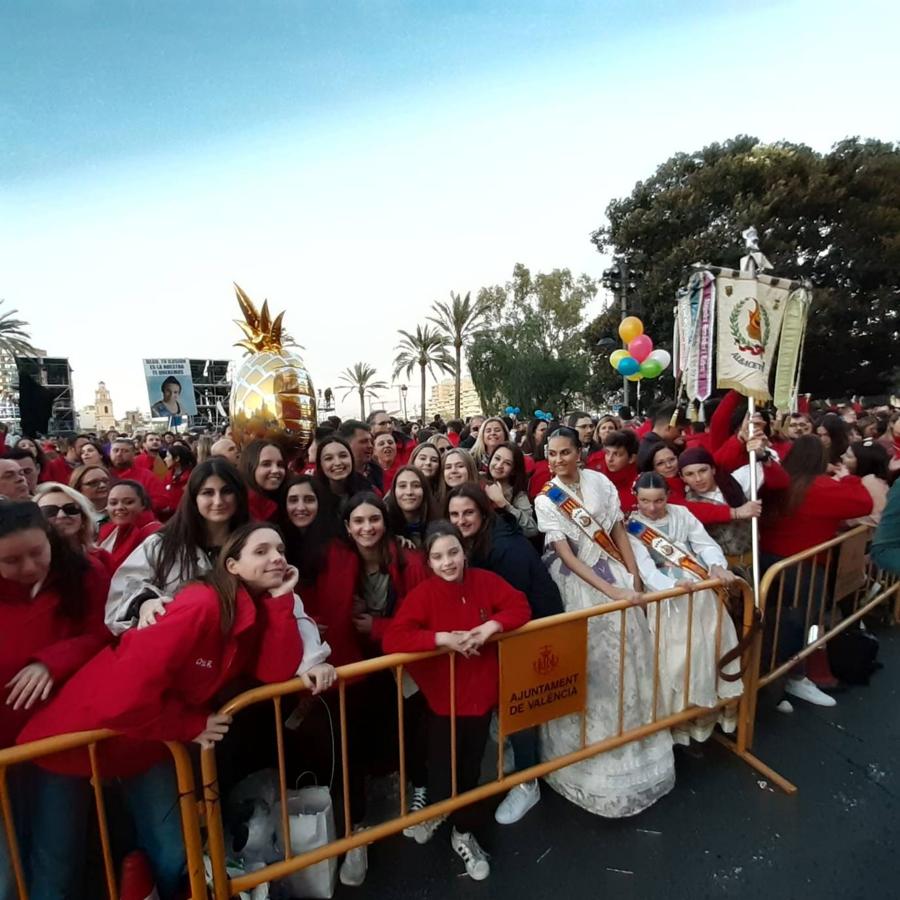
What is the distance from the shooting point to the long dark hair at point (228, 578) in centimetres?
189

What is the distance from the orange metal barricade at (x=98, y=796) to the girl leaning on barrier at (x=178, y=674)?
0.05 meters

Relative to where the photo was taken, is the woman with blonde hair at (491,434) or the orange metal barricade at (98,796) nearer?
the orange metal barricade at (98,796)

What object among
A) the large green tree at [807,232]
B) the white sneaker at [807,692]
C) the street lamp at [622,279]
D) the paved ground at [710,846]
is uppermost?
the large green tree at [807,232]

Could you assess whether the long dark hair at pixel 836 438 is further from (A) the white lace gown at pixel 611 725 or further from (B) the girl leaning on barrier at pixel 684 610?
Result: (A) the white lace gown at pixel 611 725

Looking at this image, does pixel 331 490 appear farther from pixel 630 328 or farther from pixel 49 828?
pixel 630 328

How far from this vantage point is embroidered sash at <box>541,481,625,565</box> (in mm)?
3018

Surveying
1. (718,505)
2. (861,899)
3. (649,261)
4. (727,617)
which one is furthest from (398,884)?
(649,261)

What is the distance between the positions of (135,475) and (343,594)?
3.62 m

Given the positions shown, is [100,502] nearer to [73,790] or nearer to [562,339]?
[73,790]

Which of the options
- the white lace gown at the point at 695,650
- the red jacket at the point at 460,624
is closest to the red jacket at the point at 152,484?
the red jacket at the point at 460,624

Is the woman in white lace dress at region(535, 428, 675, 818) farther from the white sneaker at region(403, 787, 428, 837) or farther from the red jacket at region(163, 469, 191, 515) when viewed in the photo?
the red jacket at region(163, 469, 191, 515)

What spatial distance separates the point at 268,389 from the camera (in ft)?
13.0

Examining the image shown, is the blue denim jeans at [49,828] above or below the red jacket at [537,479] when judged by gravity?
below

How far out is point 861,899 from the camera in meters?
2.17
